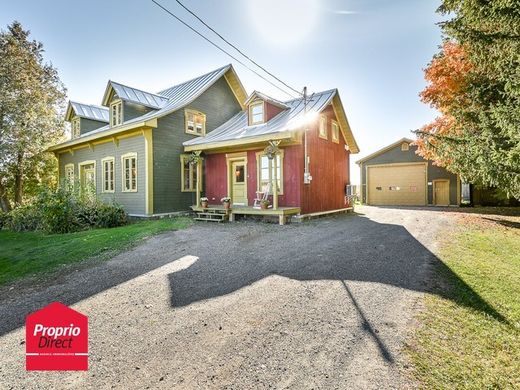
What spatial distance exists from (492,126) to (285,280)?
7395 mm

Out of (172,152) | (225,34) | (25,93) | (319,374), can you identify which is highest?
(25,93)

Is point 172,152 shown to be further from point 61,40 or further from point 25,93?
point 25,93

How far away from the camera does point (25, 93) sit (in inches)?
663

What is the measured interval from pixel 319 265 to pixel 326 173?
27.7 feet

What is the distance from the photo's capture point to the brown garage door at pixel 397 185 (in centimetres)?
2020

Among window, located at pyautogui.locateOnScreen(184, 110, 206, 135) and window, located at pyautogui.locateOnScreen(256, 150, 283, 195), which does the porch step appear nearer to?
window, located at pyautogui.locateOnScreen(256, 150, 283, 195)

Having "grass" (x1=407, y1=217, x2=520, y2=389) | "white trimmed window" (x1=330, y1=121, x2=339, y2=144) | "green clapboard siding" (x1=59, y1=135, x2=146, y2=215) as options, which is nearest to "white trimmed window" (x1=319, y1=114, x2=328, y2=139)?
"white trimmed window" (x1=330, y1=121, x2=339, y2=144)

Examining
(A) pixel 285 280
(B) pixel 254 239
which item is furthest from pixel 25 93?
(A) pixel 285 280

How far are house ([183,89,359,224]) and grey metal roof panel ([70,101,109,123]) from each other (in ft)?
27.5

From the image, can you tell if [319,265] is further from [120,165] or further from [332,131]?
[120,165]

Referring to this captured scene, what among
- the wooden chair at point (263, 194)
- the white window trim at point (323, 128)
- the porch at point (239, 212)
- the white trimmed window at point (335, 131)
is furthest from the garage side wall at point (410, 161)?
the porch at point (239, 212)

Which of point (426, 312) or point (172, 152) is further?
point (172, 152)

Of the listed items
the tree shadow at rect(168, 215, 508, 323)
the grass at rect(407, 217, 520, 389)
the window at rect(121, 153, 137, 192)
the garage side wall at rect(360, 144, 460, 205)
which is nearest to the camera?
the grass at rect(407, 217, 520, 389)

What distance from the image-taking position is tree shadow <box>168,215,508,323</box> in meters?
4.10
